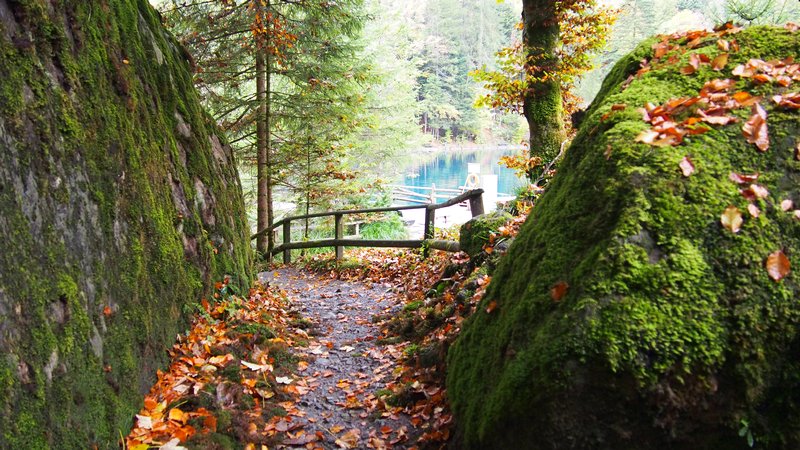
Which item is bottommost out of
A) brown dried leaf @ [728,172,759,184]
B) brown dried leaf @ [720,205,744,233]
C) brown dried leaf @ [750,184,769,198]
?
brown dried leaf @ [720,205,744,233]

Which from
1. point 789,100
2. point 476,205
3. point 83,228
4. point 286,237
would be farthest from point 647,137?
point 286,237

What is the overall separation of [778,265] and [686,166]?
0.49 m

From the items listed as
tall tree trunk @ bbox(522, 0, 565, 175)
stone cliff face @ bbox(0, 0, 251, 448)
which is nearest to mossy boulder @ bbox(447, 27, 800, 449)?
stone cliff face @ bbox(0, 0, 251, 448)

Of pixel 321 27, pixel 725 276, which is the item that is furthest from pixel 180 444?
pixel 321 27

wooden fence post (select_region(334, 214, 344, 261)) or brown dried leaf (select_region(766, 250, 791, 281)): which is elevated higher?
brown dried leaf (select_region(766, 250, 791, 281))

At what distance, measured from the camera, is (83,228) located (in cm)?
259

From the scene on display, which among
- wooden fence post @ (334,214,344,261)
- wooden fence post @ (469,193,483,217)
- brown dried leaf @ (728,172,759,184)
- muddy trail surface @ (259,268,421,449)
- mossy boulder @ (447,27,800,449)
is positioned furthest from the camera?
wooden fence post @ (334,214,344,261)

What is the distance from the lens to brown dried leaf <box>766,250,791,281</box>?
178 cm

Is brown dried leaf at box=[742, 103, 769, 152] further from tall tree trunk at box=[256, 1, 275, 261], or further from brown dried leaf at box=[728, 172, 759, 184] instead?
tall tree trunk at box=[256, 1, 275, 261]

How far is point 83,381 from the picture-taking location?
2.32m

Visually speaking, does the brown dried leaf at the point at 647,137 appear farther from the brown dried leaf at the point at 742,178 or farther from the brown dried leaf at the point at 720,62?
the brown dried leaf at the point at 720,62

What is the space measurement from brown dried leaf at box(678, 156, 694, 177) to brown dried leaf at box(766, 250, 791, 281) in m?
0.42

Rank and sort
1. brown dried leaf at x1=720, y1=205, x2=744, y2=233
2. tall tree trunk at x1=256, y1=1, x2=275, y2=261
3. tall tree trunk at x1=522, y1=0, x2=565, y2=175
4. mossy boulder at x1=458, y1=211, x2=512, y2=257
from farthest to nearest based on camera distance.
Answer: tall tree trunk at x1=256, y1=1, x2=275, y2=261, tall tree trunk at x1=522, y1=0, x2=565, y2=175, mossy boulder at x1=458, y1=211, x2=512, y2=257, brown dried leaf at x1=720, y1=205, x2=744, y2=233

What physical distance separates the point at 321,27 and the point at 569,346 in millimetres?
10477
